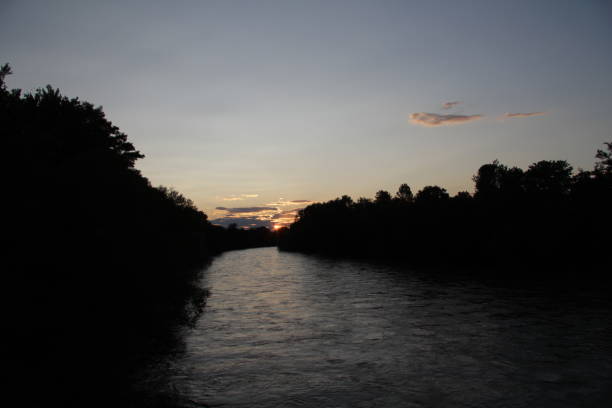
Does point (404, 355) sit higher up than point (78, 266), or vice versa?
point (78, 266)

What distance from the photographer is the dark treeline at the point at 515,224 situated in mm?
62406

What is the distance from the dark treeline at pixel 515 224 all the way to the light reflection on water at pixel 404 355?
33462 millimetres

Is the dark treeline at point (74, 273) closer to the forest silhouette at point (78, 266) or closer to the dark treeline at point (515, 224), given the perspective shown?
the forest silhouette at point (78, 266)

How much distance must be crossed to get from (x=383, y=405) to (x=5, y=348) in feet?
44.7

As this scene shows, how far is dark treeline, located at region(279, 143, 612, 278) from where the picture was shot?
62406 mm

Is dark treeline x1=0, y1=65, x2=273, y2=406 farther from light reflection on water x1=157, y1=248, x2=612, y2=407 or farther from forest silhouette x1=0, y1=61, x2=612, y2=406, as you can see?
light reflection on water x1=157, y1=248, x2=612, y2=407

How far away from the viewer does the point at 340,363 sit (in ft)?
64.5

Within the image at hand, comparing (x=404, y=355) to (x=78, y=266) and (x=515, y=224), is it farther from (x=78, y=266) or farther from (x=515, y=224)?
(x=515, y=224)

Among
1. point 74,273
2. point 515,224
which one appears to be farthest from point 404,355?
point 515,224

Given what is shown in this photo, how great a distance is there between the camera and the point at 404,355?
20656 millimetres

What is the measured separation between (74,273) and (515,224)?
70.5 metres

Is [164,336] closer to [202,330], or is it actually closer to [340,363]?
[202,330]

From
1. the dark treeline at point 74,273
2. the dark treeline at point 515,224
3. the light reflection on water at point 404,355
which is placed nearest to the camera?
the dark treeline at point 74,273

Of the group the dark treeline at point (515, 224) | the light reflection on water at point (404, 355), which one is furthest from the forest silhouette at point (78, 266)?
the dark treeline at point (515, 224)
